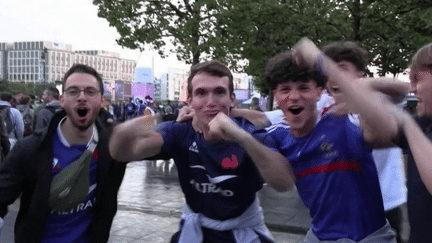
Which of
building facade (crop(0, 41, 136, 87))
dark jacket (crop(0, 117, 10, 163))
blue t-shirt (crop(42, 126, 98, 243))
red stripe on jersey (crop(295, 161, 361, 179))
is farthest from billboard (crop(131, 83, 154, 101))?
building facade (crop(0, 41, 136, 87))

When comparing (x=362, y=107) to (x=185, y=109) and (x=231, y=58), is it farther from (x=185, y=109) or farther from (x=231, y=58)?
(x=231, y=58)

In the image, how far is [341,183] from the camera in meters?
2.21

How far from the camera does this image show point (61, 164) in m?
2.76

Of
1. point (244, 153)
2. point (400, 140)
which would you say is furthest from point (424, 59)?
point (244, 153)

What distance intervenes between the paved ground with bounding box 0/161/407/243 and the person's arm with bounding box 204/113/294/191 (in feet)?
13.4

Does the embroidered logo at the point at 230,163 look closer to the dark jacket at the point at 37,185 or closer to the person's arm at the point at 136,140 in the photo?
the person's arm at the point at 136,140

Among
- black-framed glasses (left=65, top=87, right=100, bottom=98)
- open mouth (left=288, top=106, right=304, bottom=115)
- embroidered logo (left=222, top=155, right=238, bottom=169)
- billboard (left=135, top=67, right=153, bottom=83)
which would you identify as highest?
billboard (left=135, top=67, right=153, bottom=83)

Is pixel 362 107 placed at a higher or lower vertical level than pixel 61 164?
higher

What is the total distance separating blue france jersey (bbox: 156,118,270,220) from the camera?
8.01 ft

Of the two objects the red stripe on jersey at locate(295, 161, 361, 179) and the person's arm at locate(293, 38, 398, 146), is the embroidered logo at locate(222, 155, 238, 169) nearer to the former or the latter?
the red stripe on jersey at locate(295, 161, 361, 179)

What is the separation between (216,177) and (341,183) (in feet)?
1.97

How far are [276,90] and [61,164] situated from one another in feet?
4.10

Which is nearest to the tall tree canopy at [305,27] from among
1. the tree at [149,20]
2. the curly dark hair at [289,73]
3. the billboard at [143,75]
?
the tree at [149,20]

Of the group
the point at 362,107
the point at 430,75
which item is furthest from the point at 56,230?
the point at 430,75
